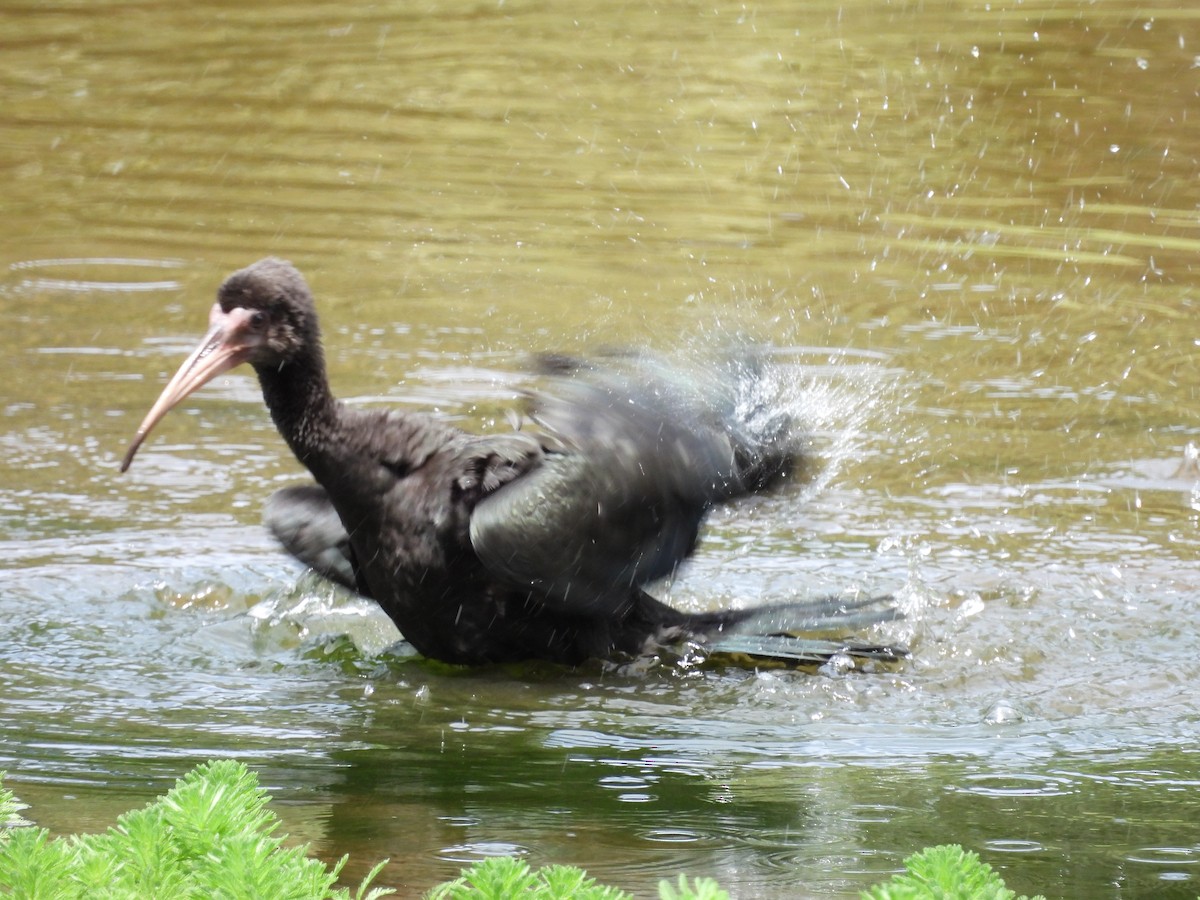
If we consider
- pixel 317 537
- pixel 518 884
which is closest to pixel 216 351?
pixel 317 537

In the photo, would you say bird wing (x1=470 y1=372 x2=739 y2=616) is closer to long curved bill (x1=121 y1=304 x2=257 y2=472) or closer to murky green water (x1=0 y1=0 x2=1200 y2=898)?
murky green water (x1=0 y1=0 x2=1200 y2=898)

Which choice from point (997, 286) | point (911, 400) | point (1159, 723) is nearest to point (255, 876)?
point (1159, 723)

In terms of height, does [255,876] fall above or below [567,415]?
below

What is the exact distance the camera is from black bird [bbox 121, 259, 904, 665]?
4633 millimetres

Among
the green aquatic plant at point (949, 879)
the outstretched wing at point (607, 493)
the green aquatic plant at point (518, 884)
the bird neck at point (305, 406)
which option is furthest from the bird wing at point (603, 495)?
the green aquatic plant at point (949, 879)

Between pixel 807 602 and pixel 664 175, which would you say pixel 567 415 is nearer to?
pixel 807 602

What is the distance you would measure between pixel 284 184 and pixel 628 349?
5506 mm

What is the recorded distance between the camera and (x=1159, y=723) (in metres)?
4.43

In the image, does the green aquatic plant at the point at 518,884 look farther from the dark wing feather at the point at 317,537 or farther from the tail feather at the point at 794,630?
the dark wing feather at the point at 317,537

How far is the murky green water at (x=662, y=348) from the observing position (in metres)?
3.97

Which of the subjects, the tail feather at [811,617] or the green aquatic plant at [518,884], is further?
the tail feather at [811,617]

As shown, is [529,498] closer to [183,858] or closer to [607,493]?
[607,493]

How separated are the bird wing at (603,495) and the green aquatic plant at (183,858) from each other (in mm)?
1702

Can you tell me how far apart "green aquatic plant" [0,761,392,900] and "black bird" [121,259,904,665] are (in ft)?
5.78
